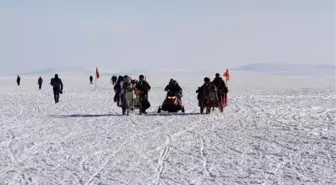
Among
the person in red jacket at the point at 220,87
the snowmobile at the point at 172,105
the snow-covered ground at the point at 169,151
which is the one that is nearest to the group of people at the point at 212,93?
the person in red jacket at the point at 220,87

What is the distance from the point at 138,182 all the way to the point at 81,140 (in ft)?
18.3

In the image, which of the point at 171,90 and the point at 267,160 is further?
→ the point at 171,90

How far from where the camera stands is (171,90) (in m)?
23.7

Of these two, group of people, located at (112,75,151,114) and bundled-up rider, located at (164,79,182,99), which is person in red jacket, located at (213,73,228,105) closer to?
bundled-up rider, located at (164,79,182,99)

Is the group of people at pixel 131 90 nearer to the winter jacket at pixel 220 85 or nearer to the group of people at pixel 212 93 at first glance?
the group of people at pixel 212 93

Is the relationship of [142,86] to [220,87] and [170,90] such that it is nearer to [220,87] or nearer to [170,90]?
[170,90]

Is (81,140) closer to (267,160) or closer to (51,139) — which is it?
(51,139)

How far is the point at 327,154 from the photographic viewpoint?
1202 centimetres

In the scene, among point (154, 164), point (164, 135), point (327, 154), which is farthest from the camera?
point (164, 135)

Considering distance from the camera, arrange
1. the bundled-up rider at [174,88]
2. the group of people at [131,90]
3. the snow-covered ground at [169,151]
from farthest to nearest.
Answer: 1. the bundled-up rider at [174,88]
2. the group of people at [131,90]
3. the snow-covered ground at [169,151]

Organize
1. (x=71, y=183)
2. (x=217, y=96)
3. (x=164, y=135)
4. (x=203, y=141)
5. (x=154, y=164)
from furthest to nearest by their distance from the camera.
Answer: (x=217, y=96) → (x=164, y=135) → (x=203, y=141) → (x=154, y=164) → (x=71, y=183)

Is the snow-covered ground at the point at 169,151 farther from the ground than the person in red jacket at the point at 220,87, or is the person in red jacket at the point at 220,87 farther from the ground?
the person in red jacket at the point at 220,87

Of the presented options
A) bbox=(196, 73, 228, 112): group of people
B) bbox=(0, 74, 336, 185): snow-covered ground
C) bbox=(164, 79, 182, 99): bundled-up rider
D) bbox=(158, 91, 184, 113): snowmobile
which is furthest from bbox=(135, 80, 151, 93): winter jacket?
bbox=(0, 74, 336, 185): snow-covered ground

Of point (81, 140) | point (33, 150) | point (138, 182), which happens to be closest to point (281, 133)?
point (81, 140)
